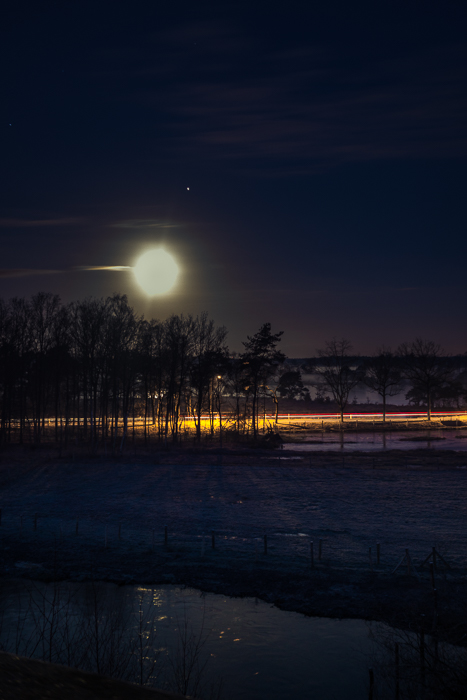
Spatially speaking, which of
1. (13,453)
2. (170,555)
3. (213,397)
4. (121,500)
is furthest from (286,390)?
(170,555)

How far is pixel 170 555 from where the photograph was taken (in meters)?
22.9

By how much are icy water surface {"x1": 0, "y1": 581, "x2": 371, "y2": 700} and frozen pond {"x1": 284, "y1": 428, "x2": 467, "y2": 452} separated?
134 ft

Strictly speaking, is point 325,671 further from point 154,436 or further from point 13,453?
point 154,436

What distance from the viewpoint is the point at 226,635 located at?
16594mm

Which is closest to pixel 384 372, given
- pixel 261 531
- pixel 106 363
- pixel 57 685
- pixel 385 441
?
pixel 385 441

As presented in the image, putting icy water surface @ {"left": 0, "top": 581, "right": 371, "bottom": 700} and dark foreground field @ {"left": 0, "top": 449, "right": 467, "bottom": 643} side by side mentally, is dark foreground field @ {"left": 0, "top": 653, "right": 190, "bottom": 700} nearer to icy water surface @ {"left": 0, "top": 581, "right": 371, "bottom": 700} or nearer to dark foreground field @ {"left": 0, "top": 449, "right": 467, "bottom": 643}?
icy water surface @ {"left": 0, "top": 581, "right": 371, "bottom": 700}

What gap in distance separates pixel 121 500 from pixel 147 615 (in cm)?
1702

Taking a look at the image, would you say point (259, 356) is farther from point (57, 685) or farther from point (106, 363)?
point (57, 685)

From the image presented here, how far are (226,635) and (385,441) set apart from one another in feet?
166

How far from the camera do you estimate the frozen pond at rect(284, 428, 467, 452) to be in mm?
59312

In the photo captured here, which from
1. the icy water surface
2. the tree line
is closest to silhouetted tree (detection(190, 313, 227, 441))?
the tree line

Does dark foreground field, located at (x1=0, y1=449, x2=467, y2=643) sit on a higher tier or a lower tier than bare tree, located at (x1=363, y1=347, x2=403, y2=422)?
lower

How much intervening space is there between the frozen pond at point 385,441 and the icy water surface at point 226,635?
40.8m

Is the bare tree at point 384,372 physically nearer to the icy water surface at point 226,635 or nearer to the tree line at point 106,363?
the tree line at point 106,363
